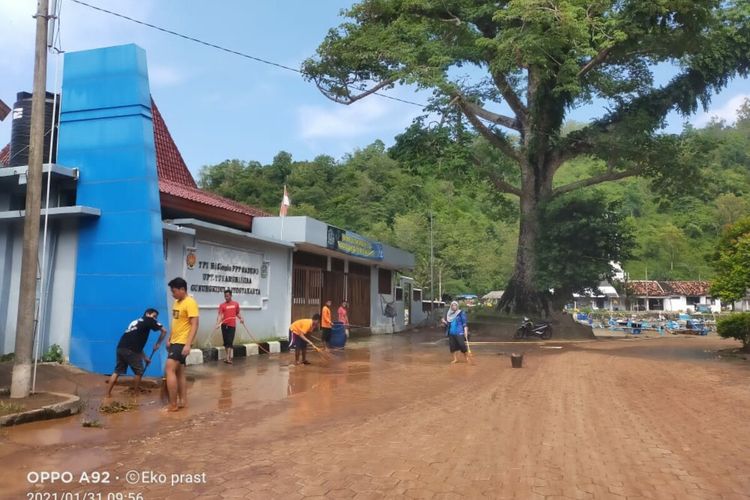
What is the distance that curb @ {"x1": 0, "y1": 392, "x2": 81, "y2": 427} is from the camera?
6.34 m

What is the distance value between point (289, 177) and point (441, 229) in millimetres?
14961

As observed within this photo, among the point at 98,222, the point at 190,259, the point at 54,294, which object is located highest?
the point at 98,222

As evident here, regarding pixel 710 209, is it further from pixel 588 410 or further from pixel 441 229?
pixel 588 410

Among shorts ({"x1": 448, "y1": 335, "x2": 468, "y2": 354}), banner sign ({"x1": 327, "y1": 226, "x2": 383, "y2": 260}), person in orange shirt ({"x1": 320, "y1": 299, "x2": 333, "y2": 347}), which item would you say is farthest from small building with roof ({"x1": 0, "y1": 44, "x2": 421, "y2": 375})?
banner sign ({"x1": 327, "y1": 226, "x2": 383, "y2": 260})

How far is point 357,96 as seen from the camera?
83.7 feet

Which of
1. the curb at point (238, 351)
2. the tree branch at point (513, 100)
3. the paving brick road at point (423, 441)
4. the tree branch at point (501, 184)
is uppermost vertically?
the tree branch at point (513, 100)

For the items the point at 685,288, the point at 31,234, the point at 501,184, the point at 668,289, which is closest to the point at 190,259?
the point at 31,234

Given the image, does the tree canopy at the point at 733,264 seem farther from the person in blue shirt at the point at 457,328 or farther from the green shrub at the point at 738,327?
the person in blue shirt at the point at 457,328

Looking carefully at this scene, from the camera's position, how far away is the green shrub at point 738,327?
54.0 feet

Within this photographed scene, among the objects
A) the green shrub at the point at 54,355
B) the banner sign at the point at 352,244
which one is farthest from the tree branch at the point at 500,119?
the green shrub at the point at 54,355

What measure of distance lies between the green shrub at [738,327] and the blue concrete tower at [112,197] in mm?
15556

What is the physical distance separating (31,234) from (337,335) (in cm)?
976

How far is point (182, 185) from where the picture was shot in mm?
18406

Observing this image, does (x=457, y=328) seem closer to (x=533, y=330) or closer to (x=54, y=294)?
(x=54, y=294)
